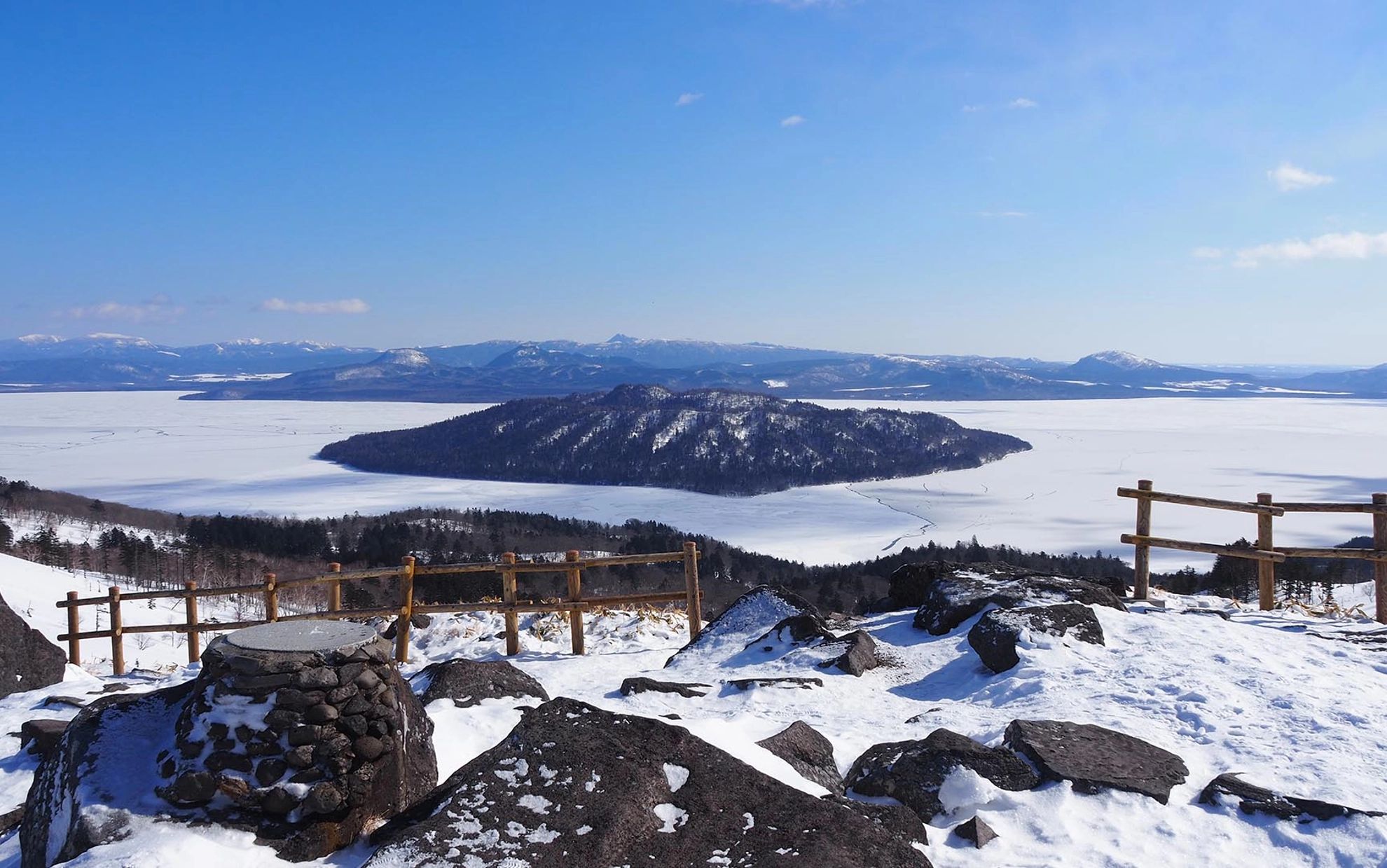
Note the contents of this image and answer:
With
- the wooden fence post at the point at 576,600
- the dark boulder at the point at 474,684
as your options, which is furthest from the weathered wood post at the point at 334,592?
the dark boulder at the point at 474,684

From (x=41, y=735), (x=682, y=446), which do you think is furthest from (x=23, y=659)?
(x=682, y=446)

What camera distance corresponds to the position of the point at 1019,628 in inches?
401

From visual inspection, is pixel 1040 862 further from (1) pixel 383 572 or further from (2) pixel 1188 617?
(1) pixel 383 572

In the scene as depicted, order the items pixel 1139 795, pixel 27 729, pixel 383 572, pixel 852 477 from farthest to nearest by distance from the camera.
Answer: pixel 852 477, pixel 383 572, pixel 27 729, pixel 1139 795

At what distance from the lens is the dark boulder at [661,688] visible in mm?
9461

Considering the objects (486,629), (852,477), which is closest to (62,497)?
(486,629)

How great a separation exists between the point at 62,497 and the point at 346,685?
8733cm

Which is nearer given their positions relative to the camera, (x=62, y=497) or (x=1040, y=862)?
(x=1040, y=862)

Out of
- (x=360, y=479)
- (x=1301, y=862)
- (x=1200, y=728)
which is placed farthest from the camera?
(x=360, y=479)

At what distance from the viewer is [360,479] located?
107 m

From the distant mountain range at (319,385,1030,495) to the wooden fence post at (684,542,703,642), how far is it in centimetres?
9017

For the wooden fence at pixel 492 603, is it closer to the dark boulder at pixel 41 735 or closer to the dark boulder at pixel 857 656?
the dark boulder at pixel 857 656

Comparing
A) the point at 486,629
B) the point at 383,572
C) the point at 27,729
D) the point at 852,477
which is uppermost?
the point at 383,572

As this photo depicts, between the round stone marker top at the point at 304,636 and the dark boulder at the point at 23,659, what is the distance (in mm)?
8975
